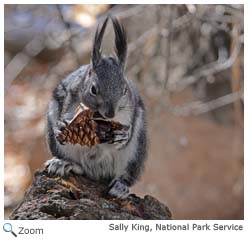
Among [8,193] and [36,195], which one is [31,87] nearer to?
[8,193]

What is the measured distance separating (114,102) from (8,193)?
0.78m

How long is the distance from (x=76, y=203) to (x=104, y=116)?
0.63 ft

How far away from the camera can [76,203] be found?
118 cm

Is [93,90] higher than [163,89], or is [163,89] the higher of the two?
[163,89]

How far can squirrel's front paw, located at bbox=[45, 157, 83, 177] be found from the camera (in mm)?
1264

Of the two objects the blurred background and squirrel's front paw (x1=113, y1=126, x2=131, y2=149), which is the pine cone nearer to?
squirrel's front paw (x1=113, y1=126, x2=131, y2=149)

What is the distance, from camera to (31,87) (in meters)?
2.31

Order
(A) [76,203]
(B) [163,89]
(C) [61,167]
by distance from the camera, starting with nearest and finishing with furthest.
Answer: (A) [76,203]
(C) [61,167]
(B) [163,89]

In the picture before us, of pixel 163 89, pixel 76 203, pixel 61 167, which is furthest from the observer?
pixel 163 89
